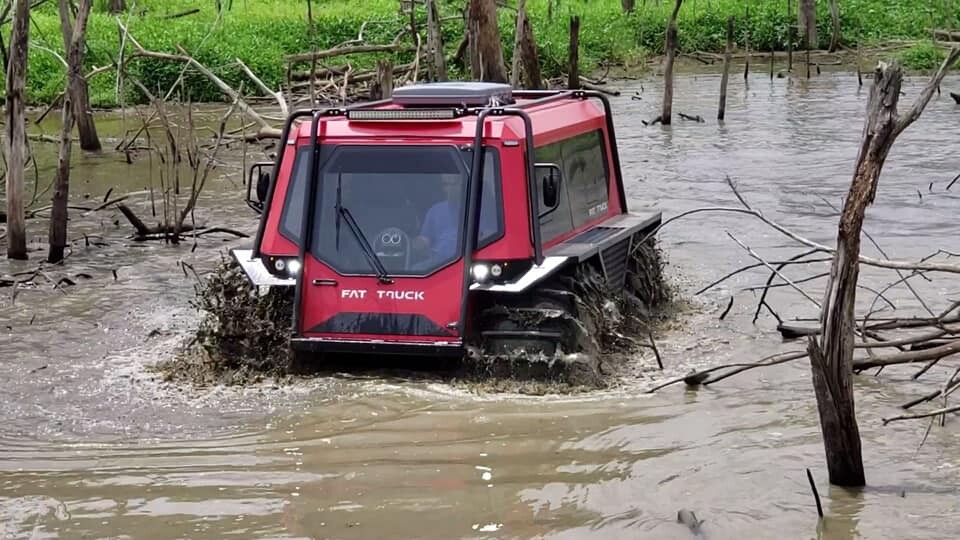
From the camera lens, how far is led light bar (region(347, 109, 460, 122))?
932 cm

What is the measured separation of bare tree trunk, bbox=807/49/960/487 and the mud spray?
2.64 meters

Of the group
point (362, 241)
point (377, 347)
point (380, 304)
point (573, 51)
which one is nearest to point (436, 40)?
point (573, 51)

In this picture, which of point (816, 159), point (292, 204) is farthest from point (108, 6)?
point (292, 204)

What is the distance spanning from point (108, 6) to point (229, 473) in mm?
30290

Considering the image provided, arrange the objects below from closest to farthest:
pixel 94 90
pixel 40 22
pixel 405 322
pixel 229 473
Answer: pixel 229 473 < pixel 405 322 < pixel 94 90 < pixel 40 22

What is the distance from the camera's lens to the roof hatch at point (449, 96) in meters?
10.0

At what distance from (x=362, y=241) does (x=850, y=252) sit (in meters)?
3.81

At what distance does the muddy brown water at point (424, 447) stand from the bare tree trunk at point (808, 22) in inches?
822

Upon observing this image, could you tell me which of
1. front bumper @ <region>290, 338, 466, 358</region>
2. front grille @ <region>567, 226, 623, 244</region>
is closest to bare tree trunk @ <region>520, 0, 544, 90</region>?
front grille @ <region>567, 226, 623, 244</region>

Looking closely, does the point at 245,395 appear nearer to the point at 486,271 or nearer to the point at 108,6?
the point at 486,271

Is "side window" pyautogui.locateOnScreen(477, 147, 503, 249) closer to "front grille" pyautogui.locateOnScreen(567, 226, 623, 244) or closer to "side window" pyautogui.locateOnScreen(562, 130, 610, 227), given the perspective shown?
"front grille" pyautogui.locateOnScreen(567, 226, 623, 244)

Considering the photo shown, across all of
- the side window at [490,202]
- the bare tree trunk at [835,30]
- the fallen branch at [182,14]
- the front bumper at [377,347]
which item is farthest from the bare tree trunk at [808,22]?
the front bumper at [377,347]

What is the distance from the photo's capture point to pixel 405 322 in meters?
9.05

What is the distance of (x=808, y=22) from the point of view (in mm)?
32781
